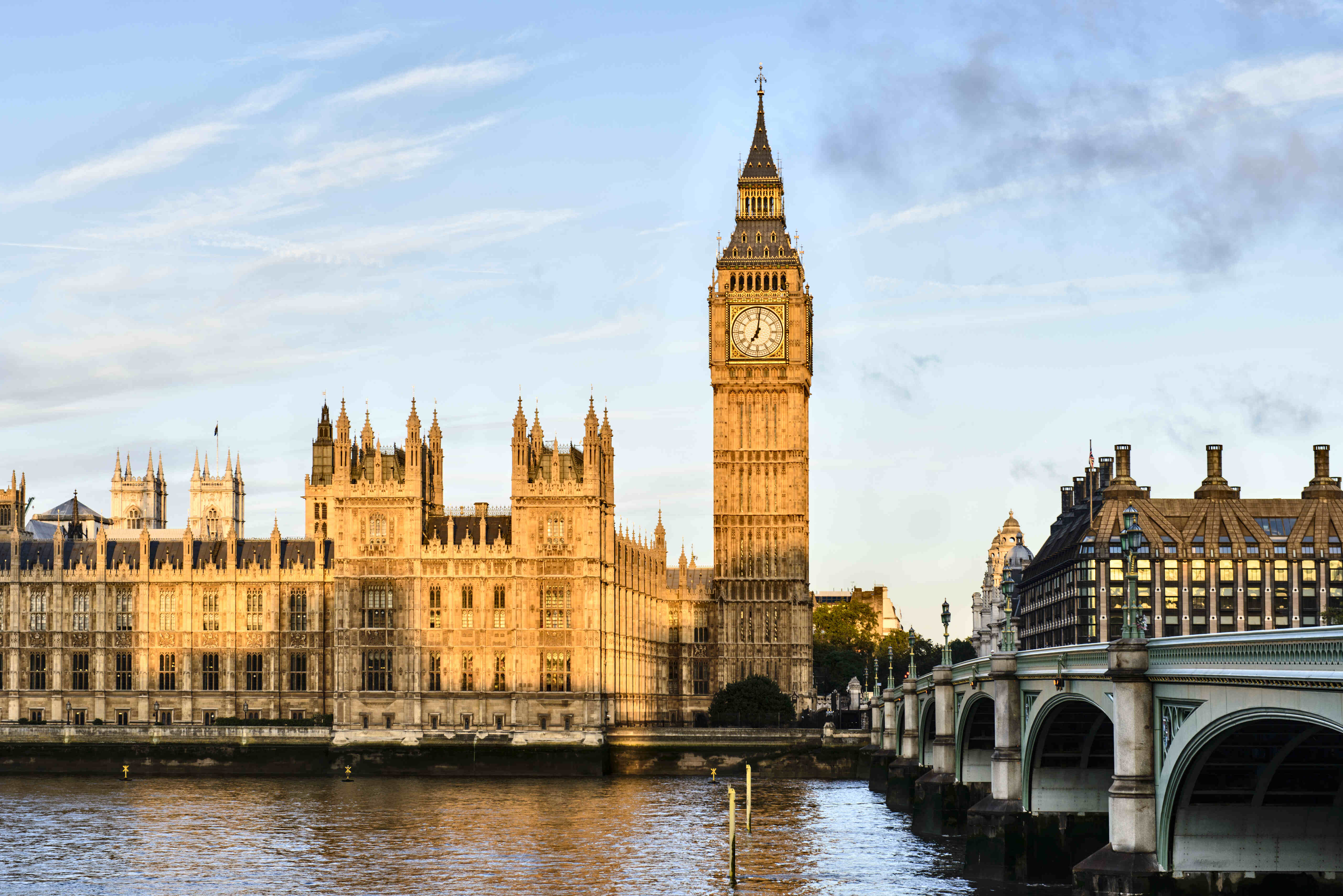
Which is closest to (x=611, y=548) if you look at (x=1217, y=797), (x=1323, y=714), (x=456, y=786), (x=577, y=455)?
(x=577, y=455)

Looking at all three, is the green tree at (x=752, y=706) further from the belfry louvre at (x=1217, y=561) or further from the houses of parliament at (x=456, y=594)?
the belfry louvre at (x=1217, y=561)

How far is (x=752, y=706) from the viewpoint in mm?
133625

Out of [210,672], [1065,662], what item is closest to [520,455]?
[210,672]

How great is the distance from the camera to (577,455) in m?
129

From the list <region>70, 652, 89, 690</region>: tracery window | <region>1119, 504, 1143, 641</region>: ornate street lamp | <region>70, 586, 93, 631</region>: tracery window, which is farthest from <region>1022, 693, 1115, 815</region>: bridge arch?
<region>70, 586, 93, 631</region>: tracery window

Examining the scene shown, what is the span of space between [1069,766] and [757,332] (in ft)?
324

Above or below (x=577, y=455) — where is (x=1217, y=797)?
below

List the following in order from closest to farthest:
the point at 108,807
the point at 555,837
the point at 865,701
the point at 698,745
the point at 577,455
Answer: the point at 555,837
the point at 108,807
the point at 698,745
the point at 577,455
the point at 865,701

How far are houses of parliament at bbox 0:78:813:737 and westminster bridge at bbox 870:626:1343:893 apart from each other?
66.2 meters

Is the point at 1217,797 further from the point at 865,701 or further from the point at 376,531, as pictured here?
the point at 865,701

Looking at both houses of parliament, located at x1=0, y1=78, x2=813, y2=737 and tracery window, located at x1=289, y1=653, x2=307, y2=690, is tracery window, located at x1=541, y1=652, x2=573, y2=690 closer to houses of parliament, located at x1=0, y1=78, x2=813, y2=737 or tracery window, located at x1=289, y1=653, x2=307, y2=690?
houses of parliament, located at x1=0, y1=78, x2=813, y2=737

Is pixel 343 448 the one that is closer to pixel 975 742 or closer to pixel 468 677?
pixel 468 677

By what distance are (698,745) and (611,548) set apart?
16383 mm

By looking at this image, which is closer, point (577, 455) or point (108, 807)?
point (108, 807)
